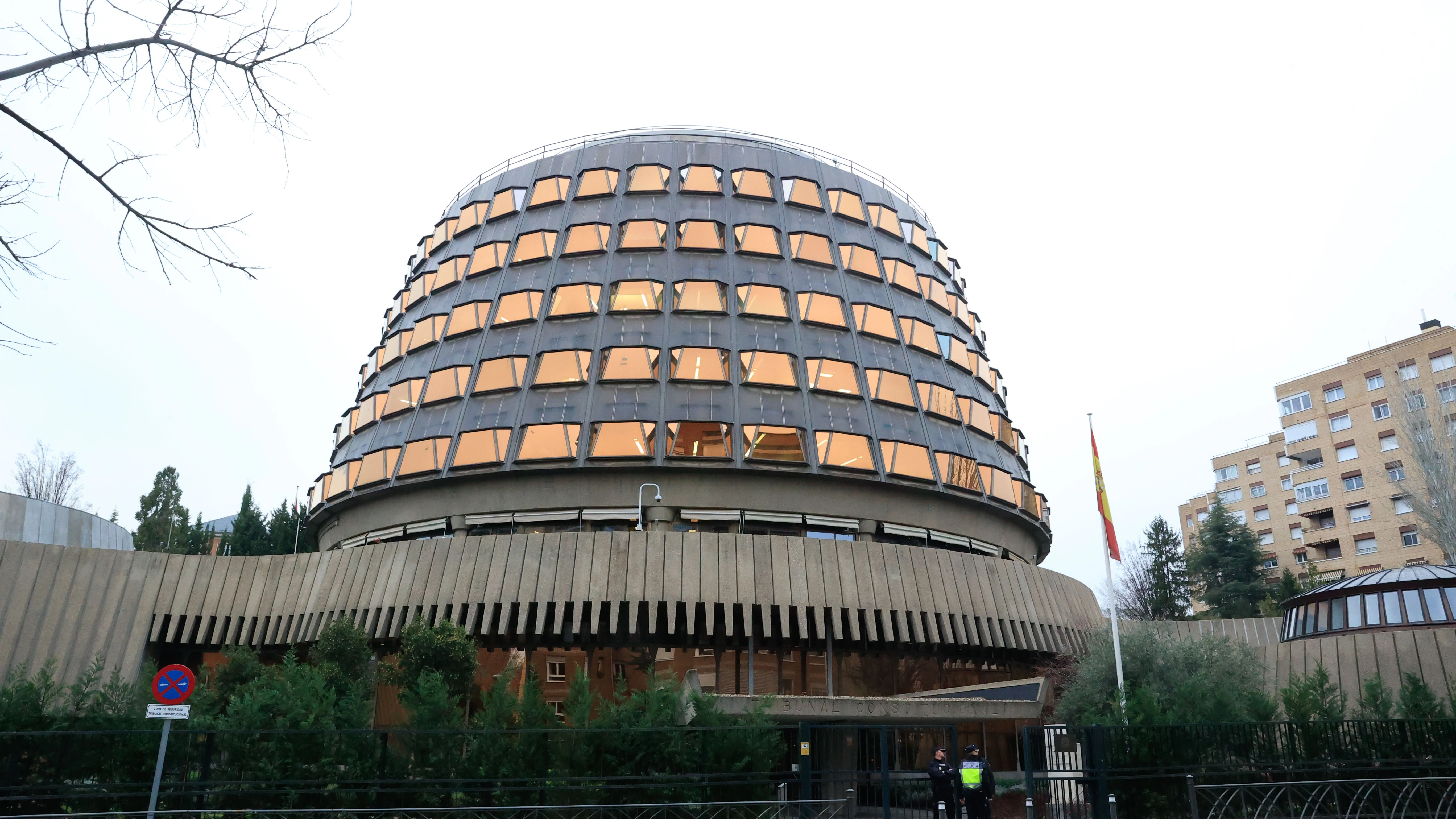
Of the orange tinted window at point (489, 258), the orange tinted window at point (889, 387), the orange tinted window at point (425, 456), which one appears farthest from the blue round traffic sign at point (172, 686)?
the orange tinted window at point (489, 258)

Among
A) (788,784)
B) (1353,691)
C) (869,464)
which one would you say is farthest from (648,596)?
(1353,691)

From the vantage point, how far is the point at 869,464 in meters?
37.2

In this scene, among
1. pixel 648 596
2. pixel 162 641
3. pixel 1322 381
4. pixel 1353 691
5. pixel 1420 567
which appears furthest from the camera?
pixel 1322 381

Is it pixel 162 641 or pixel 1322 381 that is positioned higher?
pixel 1322 381

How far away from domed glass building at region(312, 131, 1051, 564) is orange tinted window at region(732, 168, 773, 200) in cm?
10

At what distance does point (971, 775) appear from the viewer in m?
17.4

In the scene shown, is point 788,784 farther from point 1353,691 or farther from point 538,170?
point 538,170

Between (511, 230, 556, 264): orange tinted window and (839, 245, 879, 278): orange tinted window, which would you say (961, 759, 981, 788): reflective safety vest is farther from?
(511, 230, 556, 264): orange tinted window

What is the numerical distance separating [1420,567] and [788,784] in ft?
71.0

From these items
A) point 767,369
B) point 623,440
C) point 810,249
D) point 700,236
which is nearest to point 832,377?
point 767,369

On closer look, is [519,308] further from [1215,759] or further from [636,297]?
[1215,759]

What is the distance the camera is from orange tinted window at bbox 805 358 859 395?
127ft

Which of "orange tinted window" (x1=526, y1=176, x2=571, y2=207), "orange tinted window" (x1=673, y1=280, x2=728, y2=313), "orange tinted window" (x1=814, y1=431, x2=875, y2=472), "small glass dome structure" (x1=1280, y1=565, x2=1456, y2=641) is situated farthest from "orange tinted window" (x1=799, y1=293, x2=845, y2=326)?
"small glass dome structure" (x1=1280, y1=565, x2=1456, y2=641)

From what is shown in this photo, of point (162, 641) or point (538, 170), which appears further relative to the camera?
point (538, 170)
